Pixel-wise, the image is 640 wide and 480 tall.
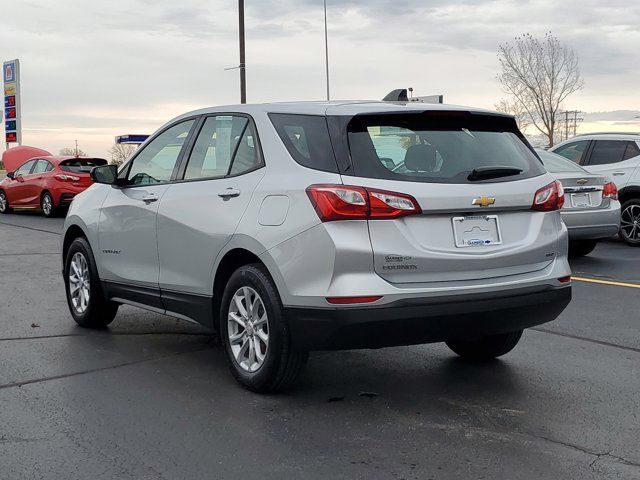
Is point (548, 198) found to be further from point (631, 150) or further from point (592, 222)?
point (631, 150)

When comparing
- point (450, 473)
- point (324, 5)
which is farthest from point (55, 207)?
point (450, 473)

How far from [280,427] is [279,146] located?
1620 millimetres

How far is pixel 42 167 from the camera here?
20938 mm

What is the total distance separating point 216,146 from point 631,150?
934 centimetres

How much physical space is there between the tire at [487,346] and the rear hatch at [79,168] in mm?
16070

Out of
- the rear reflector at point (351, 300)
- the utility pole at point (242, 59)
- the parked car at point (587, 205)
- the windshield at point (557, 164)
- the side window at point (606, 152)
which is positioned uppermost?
the utility pole at point (242, 59)

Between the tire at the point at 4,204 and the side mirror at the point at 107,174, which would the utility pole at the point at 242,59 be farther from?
the side mirror at the point at 107,174

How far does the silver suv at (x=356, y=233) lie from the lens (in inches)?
170

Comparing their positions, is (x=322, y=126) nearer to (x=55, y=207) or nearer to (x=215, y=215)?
(x=215, y=215)

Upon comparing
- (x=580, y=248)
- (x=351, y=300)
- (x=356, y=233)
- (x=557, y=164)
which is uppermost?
(x=557, y=164)

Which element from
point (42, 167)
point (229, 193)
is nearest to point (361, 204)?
point (229, 193)

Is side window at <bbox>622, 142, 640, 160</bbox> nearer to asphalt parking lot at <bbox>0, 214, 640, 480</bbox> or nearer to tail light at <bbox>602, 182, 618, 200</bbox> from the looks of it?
tail light at <bbox>602, 182, 618, 200</bbox>

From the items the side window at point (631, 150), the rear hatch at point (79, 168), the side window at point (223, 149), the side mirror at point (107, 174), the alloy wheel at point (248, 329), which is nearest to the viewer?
the alloy wheel at point (248, 329)

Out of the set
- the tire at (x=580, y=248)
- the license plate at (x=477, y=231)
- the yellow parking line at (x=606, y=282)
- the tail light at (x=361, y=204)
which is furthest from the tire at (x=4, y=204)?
the license plate at (x=477, y=231)
